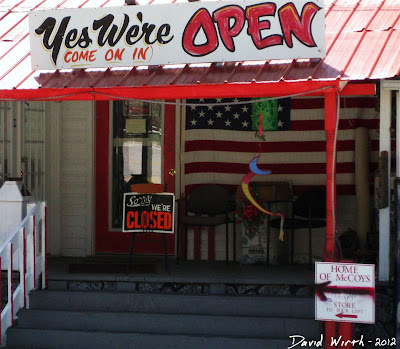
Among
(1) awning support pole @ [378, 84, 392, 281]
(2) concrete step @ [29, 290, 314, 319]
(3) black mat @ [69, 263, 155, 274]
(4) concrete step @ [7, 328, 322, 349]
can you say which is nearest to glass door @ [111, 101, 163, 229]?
(3) black mat @ [69, 263, 155, 274]

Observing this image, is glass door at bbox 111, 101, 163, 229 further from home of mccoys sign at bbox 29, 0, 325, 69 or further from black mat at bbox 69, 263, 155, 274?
home of mccoys sign at bbox 29, 0, 325, 69

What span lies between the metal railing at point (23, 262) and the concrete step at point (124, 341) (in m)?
0.25

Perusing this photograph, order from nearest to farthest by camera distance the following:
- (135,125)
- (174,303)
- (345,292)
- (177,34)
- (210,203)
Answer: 1. (345,292)
2. (177,34)
3. (174,303)
4. (210,203)
5. (135,125)

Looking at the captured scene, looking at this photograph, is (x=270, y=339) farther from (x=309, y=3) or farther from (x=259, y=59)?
(x=309, y=3)

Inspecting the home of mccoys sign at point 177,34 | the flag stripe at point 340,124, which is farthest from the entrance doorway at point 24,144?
the flag stripe at point 340,124

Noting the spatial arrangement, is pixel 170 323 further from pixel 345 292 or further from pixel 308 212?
pixel 308 212

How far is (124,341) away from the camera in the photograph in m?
7.59

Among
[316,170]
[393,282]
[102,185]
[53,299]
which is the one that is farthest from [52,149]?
[393,282]

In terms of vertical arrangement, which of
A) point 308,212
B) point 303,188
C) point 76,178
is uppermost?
point 76,178

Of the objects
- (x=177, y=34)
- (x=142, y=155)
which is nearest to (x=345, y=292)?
(x=177, y=34)

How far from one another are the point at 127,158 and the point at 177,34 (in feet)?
9.88

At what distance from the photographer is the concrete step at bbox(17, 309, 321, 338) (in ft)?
24.6

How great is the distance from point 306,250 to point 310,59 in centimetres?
308

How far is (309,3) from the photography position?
721 centimetres
